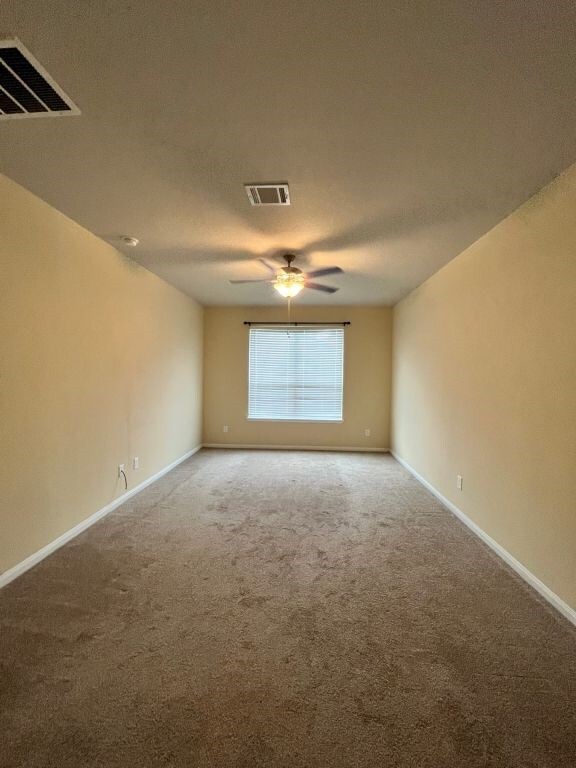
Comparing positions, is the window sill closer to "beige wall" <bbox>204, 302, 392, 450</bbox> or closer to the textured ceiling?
"beige wall" <bbox>204, 302, 392, 450</bbox>

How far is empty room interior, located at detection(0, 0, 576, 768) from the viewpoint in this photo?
1.31m

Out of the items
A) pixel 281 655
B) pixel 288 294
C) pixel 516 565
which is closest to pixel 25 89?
pixel 288 294

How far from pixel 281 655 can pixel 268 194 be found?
8.54ft

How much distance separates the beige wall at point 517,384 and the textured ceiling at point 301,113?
315mm

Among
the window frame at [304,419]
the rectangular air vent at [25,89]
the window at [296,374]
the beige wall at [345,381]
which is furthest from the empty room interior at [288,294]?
the window at [296,374]

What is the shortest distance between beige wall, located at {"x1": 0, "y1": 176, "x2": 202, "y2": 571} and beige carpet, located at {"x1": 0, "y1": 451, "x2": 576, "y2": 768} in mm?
436

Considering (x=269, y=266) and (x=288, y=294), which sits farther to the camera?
(x=269, y=266)

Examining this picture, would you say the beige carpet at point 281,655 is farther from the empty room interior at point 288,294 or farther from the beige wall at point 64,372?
the beige wall at point 64,372

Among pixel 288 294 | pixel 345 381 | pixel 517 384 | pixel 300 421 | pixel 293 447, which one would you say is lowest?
pixel 293 447

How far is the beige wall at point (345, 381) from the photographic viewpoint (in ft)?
20.7

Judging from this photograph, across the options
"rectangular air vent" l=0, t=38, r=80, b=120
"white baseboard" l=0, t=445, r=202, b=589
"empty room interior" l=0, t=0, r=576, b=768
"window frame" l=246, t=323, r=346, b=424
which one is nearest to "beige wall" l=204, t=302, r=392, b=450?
"window frame" l=246, t=323, r=346, b=424

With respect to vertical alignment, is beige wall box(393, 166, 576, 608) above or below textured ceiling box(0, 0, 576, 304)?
below

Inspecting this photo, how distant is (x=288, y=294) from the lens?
140 inches

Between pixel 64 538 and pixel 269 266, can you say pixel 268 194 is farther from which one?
pixel 64 538
